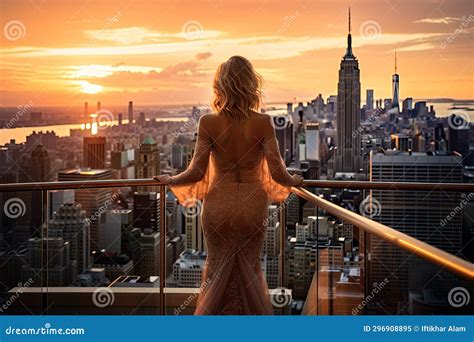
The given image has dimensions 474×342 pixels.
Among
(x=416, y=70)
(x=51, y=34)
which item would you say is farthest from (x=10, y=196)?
(x=416, y=70)

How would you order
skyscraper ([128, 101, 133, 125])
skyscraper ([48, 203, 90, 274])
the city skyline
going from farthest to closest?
the city skyline → skyscraper ([128, 101, 133, 125]) → skyscraper ([48, 203, 90, 274])

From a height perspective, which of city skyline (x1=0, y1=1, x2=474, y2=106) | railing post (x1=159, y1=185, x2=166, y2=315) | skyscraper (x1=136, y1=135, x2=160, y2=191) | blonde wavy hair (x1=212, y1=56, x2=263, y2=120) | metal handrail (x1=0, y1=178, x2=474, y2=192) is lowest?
railing post (x1=159, y1=185, x2=166, y2=315)

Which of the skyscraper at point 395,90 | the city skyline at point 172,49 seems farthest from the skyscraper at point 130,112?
the skyscraper at point 395,90

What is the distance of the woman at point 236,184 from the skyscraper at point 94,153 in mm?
1709

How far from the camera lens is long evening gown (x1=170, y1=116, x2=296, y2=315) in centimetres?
282

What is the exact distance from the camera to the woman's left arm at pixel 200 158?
2.83 m

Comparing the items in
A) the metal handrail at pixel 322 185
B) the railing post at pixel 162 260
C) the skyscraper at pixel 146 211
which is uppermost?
the metal handrail at pixel 322 185

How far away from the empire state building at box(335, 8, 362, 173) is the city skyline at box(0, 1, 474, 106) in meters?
0.12

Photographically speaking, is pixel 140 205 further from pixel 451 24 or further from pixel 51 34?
pixel 451 24

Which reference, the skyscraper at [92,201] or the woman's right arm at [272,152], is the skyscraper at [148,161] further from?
the woman's right arm at [272,152]

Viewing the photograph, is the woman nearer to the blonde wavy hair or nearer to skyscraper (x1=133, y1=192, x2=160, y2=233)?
the blonde wavy hair

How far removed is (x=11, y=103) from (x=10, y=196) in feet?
8.12

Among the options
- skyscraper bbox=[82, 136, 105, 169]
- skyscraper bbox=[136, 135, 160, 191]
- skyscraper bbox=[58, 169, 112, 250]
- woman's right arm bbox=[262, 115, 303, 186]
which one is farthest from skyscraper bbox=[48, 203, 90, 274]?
woman's right arm bbox=[262, 115, 303, 186]

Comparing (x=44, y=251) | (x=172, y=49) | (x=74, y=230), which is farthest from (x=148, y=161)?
(x=172, y=49)
